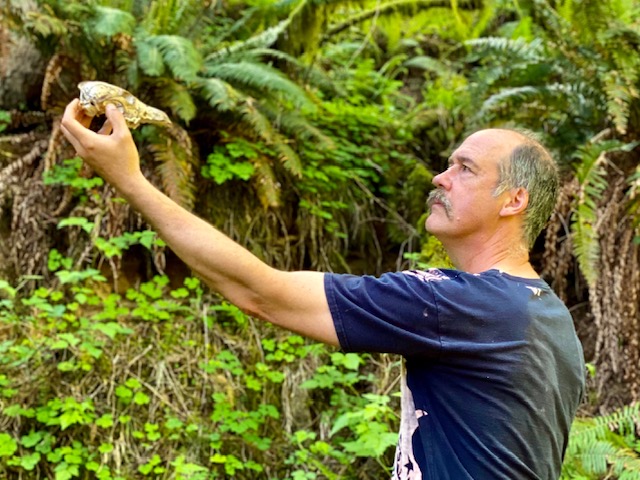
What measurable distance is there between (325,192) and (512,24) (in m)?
4.37

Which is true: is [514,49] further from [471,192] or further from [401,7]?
[471,192]

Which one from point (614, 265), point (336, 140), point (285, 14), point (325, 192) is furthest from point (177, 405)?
point (285, 14)

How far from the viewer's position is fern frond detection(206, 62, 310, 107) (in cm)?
438

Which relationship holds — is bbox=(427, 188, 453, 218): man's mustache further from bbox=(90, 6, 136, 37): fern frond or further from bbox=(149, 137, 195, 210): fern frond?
bbox=(90, 6, 136, 37): fern frond

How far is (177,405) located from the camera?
13.0ft

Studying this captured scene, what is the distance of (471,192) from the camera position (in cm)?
164

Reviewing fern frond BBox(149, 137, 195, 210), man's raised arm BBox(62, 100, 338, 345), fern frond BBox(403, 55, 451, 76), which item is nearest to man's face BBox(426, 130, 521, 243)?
man's raised arm BBox(62, 100, 338, 345)

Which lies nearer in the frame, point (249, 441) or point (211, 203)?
point (249, 441)

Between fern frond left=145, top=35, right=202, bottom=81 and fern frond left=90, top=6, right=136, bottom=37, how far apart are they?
20 cm

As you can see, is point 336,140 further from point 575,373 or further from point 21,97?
point 575,373

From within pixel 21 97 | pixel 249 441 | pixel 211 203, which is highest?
pixel 21 97

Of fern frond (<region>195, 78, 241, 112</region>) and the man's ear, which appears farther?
fern frond (<region>195, 78, 241, 112</region>)

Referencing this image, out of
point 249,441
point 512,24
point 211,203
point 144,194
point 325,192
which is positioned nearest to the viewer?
point 144,194

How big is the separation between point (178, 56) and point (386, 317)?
10.3ft
